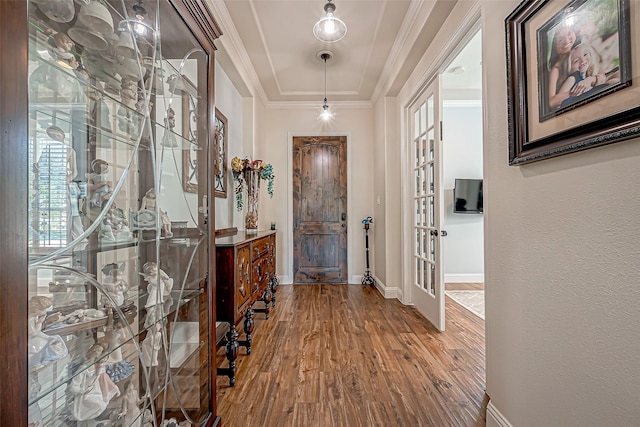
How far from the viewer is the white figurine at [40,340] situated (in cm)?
59

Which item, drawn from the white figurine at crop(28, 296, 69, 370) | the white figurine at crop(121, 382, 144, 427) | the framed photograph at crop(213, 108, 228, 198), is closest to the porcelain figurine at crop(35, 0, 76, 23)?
the white figurine at crop(28, 296, 69, 370)

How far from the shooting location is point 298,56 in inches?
128

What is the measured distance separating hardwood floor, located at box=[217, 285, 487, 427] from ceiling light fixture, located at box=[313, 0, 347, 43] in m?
2.42

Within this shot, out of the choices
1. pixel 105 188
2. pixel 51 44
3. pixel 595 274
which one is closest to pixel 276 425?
pixel 105 188

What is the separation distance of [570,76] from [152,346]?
1.70m

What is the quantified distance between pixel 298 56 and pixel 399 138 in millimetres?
1526

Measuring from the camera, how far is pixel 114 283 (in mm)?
884

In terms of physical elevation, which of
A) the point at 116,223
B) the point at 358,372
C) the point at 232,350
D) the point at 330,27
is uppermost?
the point at 330,27

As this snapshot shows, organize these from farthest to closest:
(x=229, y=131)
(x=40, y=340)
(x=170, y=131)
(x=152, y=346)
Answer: (x=229, y=131) < (x=170, y=131) < (x=152, y=346) < (x=40, y=340)

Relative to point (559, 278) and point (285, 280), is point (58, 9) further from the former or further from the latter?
point (285, 280)

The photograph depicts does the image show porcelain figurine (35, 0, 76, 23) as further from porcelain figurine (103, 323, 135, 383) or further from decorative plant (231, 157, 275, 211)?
decorative plant (231, 157, 275, 211)

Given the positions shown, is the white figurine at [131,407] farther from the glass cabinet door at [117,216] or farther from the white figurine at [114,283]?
the white figurine at [114,283]

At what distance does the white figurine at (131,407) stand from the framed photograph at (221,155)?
6.94ft

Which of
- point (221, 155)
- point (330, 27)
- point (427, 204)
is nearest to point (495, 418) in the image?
point (427, 204)
